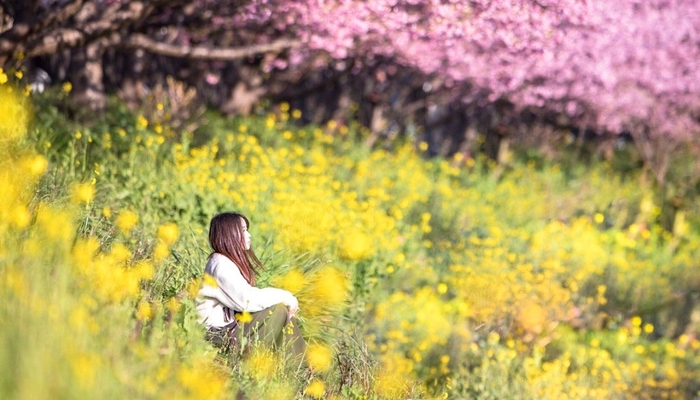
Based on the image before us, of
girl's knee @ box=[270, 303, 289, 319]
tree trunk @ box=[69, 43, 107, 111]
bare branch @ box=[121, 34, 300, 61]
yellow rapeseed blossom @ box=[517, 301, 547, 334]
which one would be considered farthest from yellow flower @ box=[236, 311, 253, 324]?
tree trunk @ box=[69, 43, 107, 111]

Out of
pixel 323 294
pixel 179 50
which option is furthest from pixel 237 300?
pixel 179 50

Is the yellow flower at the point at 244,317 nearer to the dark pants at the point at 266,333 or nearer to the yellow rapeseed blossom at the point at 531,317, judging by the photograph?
the dark pants at the point at 266,333

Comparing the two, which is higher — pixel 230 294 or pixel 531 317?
pixel 230 294

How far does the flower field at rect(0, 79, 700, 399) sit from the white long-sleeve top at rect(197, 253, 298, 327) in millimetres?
187

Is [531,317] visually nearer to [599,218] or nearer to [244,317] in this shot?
[599,218]

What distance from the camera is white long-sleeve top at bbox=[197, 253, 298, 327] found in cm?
518

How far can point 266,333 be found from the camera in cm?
511

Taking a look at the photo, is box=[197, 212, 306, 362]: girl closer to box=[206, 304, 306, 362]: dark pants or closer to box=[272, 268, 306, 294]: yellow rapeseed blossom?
box=[206, 304, 306, 362]: dark pants

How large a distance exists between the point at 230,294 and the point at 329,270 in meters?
1.61

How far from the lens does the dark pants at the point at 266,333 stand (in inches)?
200

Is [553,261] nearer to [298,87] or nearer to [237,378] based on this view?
[237,378]

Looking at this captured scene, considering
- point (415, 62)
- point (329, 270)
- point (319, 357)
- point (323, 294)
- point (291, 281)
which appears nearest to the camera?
point (319, 357)

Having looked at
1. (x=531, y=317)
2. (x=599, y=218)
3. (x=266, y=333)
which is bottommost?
(x=599, y=218)

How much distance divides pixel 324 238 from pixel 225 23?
4092 mm
